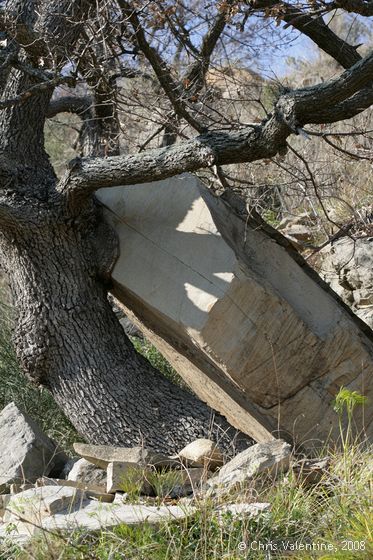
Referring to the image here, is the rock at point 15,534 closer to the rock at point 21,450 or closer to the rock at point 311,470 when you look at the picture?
the rock at point 21,450

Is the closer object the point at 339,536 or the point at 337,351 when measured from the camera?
the point at 339,536

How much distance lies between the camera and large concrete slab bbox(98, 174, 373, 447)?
547 centimetres

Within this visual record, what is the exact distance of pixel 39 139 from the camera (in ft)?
20.8

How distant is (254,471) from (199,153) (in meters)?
2.02

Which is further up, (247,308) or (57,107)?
(57,107)

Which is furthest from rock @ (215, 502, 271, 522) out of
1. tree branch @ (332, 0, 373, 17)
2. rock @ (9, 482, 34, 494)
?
Answer: tree branch @ (332, 0, 373, 17)

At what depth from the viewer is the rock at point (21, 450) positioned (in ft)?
17.6

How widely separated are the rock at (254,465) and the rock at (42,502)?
72 centimetres

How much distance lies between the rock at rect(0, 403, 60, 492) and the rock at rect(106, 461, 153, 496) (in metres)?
0.82

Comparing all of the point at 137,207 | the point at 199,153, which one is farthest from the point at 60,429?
the point at 199,153

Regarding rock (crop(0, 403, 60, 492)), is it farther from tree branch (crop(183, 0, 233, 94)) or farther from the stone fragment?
tree branch (crop(183, 0, 233, 94))

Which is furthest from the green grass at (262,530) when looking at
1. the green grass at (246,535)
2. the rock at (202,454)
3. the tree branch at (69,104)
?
the tree branch at (69,104)

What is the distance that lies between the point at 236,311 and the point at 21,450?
1680 mm

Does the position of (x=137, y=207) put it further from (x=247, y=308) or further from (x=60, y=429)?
(x=60, y=429)
